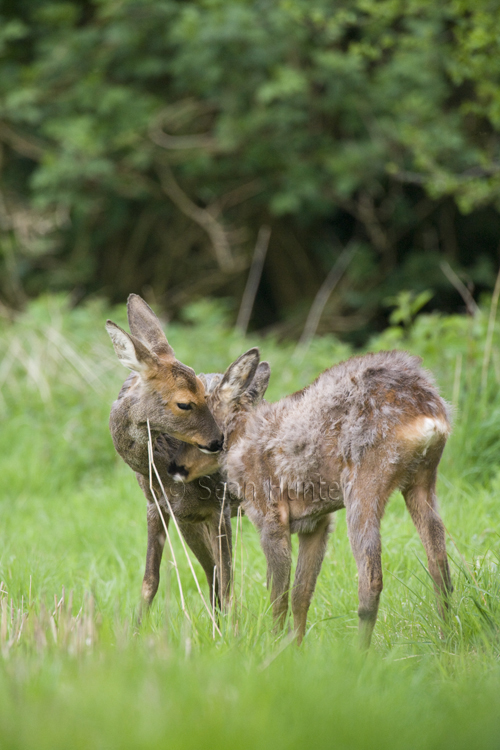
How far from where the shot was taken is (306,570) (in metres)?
3.78

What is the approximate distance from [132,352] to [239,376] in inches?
21.9

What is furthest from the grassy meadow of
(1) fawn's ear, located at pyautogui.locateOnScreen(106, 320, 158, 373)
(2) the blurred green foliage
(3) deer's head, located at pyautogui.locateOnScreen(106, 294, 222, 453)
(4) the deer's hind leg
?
(2) the blurred green foliage

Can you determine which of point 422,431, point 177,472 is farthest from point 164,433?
point 422,431

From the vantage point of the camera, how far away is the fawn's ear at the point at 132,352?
389cm

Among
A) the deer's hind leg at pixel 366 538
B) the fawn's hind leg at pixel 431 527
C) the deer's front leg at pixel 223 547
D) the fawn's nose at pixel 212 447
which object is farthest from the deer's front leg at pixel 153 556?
the fawn's hind leg at pixel 431 527

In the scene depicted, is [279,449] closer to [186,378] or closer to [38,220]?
[186,378]

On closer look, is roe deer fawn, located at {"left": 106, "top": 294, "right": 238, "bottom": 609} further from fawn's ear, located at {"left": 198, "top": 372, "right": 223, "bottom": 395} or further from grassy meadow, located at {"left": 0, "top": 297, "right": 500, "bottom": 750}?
grassy meadow, located at {"left": 0, "top": 297, "right": 500, "bottom": 750}

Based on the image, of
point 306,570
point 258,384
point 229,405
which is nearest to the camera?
point 306,570

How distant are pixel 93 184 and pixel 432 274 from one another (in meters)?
5.51

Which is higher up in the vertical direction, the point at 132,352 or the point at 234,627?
the point at 132,352

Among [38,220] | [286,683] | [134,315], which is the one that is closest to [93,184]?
[38,220]

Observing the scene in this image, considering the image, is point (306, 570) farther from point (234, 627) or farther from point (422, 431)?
point (422, 431)

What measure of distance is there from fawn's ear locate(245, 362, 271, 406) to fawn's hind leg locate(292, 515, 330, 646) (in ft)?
2.59

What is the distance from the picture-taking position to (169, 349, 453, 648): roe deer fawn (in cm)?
330
